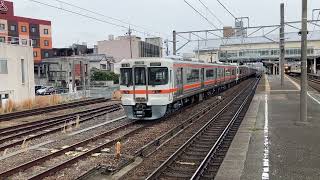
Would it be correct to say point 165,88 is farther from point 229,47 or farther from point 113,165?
point 229,47

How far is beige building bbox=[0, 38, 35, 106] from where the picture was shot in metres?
29.2

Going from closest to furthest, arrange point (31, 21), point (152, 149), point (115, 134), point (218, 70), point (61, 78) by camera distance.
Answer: point (152, 149) < point (115, 134) < point (218, 70) < point (61, 78) < point (31, 21)

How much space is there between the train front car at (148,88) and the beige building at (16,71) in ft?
47.4

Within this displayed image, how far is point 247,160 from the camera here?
363 inches

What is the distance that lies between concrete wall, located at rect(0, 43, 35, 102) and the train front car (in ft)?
50.0

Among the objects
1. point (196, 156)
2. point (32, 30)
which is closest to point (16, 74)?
point (196, 156)

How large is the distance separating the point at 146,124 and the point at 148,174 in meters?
7.77

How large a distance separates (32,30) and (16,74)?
178 feet

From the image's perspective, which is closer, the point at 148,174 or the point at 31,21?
the point at 148,174

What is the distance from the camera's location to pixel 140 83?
16.7 m

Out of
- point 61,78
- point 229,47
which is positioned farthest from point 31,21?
point 229,47

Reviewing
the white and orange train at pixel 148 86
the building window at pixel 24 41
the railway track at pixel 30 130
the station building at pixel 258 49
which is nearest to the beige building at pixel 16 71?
the building window at pixel 24 41

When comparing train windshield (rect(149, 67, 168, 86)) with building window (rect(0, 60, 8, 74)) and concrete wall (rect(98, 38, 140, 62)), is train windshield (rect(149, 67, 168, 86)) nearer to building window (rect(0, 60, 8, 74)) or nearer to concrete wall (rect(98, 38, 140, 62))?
building window (rect(0, 60, 8, 74))

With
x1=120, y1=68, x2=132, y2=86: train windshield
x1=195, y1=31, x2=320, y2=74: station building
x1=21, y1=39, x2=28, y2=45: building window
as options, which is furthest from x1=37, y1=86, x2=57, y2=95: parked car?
x1=195, y1=31, x2=320, y2=74: station building
